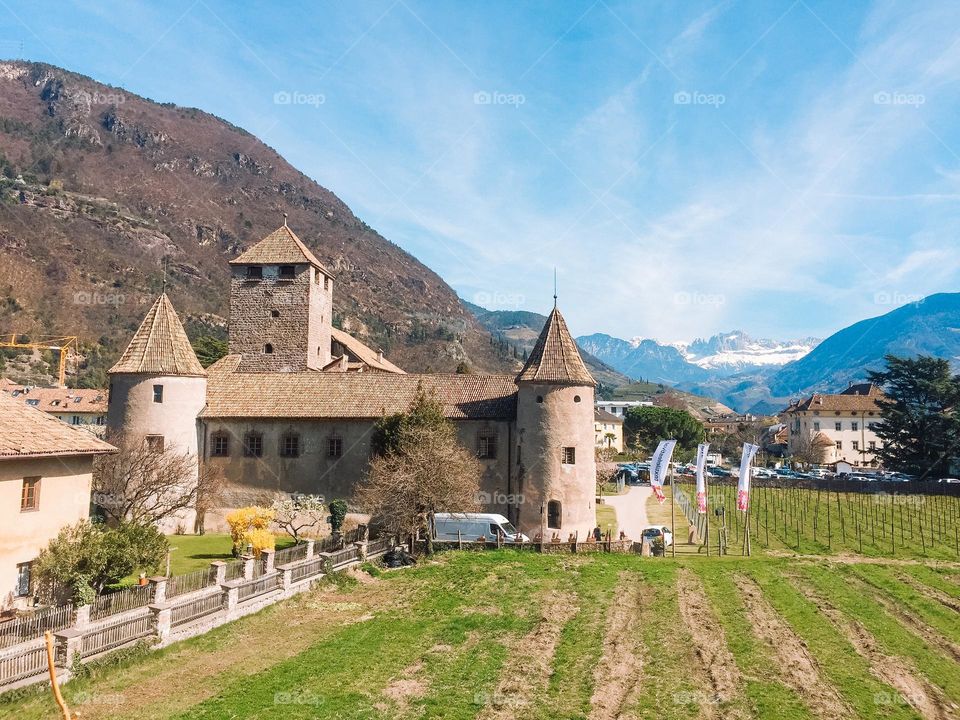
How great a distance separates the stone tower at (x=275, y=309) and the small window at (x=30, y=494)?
987 inches

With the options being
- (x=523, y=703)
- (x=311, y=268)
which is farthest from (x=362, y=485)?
(x=523, y=703)

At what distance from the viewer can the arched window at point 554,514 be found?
3422 centimetres

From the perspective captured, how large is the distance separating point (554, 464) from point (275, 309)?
946 inches

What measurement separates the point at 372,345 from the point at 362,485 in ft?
485

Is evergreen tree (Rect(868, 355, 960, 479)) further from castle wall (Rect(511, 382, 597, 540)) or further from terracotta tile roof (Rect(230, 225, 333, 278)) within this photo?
terracotta tile roof (Rect(230, 225, 333, 278))

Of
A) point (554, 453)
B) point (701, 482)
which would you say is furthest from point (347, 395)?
point (701, 482)

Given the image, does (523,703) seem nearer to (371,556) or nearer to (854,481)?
(371,556)

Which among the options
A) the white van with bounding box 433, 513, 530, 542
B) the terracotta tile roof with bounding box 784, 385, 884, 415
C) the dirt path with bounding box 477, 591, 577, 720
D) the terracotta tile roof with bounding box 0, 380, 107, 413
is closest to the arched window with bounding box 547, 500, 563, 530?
the white van with bounding box 433, 513, 530, 542

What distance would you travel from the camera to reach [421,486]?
97.5 feet

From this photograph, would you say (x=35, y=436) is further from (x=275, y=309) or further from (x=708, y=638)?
(x=275, y=309)

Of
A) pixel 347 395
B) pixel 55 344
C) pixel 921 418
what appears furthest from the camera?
pixel 55 344

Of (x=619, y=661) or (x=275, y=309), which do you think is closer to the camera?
(x=619, y=661)

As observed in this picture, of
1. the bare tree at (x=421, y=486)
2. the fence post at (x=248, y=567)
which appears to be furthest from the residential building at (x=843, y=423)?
the fence post at (x=248, y=567)

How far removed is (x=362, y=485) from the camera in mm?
35594
